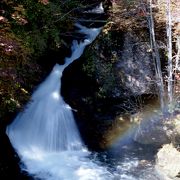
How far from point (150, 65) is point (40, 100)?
13.2 ft

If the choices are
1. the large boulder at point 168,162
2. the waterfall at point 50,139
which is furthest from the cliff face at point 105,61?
the large boulder at point 168,162

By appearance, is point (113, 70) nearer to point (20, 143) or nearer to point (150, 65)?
point (150, 65)

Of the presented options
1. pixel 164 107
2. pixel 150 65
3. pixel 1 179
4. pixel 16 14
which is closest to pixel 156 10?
pixel 150 65

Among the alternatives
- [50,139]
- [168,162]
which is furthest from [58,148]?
[168,162]

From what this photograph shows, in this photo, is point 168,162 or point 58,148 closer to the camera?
point 168,162

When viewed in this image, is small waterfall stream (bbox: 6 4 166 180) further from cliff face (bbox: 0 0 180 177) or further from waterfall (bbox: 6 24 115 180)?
cliff face (bbox: 0 0 180 177)

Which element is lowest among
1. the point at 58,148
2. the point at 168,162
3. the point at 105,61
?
the point at 168,162

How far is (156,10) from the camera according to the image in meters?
12.2

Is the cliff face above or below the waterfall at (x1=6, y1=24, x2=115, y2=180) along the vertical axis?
above

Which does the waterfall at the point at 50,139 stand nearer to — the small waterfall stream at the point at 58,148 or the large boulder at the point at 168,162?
the small waterfall stream at the point at 58,148

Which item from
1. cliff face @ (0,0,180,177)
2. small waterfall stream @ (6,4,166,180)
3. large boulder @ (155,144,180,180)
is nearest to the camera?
large boulder @ (155,144,180,180)

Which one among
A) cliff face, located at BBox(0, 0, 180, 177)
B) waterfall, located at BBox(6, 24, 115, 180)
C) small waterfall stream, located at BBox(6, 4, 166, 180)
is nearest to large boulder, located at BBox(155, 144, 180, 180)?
small waterfall stream, located at BBox(6, 4, 166, 180)

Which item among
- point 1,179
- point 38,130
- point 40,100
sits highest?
point 40,100

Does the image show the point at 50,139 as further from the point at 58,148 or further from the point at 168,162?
the point at 168,162
